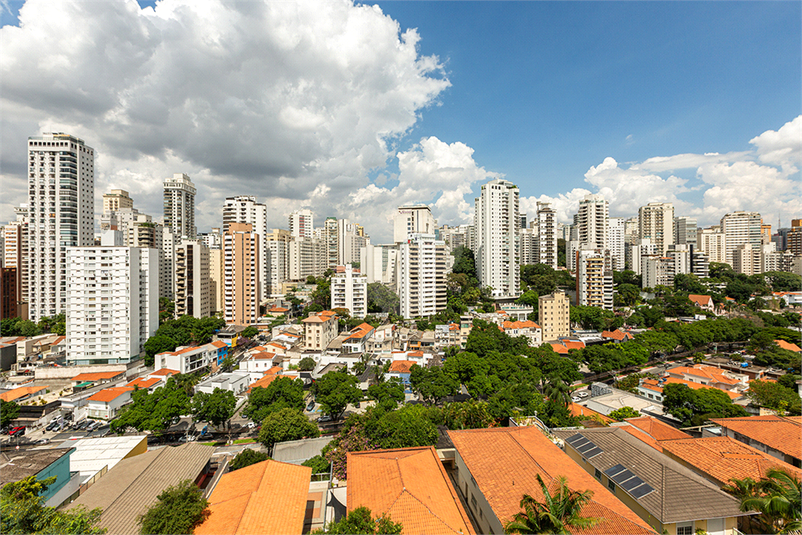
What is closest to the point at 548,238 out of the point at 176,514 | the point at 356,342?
the point at 356,342

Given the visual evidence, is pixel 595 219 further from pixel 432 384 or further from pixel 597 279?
pixel 432 384

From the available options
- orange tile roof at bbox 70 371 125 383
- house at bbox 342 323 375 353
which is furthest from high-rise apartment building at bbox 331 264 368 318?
orange tile roof at bbox 70 371 125 383

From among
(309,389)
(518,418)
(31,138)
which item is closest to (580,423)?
(518,418)

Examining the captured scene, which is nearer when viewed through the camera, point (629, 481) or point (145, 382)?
point (629, 481)

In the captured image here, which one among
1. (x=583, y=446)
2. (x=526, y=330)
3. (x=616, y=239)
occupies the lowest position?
(x=526, y=330)

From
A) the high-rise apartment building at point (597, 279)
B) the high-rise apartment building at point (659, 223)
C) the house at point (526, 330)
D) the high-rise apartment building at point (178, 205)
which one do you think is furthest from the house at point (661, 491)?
the high-rise apartment building at point (659, 223)

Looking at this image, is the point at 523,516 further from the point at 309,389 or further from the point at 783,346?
the point at 783,346

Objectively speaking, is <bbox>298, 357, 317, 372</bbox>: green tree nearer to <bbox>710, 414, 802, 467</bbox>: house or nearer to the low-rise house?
the low-rise house
